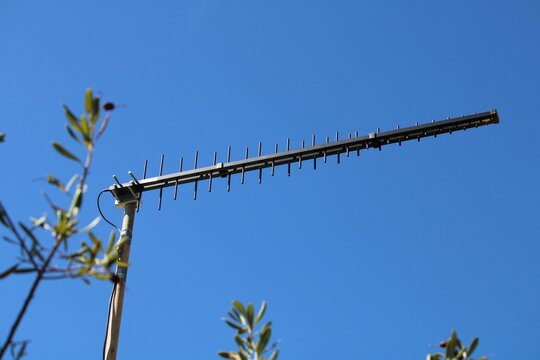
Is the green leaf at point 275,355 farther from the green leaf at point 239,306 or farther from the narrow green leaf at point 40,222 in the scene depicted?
the narrow green leaf at point 40,222

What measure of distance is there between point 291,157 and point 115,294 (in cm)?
260

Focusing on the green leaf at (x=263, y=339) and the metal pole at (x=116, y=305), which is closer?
the green leaf at (x=263, y=339)

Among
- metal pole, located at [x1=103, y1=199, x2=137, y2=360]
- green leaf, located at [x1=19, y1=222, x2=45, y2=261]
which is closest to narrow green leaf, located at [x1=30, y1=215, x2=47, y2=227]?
green leaf, located at [x1=19, y1=222, x2=45, y2=261]

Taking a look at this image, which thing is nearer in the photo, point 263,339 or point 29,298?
point 29,298

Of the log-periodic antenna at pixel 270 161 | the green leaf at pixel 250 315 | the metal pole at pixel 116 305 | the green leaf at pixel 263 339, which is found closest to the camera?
the green leaf at pixel 263 339

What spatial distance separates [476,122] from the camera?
361 inches

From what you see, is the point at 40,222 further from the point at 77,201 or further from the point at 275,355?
the point at 275,355

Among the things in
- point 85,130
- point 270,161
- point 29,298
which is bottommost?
point 29,298

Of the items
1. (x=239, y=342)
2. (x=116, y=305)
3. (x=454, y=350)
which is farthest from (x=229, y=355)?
(x=116, y=305)

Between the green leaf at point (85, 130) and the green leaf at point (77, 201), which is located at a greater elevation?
the green leaf at point (85, 130)

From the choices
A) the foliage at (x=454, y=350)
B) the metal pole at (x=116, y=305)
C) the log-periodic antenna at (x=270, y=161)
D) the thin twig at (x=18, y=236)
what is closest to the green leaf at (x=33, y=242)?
the thin twig at (x=18, y=236)

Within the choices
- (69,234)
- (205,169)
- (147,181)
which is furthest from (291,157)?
(69,234)

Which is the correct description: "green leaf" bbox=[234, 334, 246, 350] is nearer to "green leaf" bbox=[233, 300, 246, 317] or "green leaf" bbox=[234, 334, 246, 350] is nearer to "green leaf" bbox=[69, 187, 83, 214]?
"green leaf" bbox=[233, 300, 246, 317]

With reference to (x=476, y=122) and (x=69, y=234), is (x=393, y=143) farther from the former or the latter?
(x=69, y=234)
